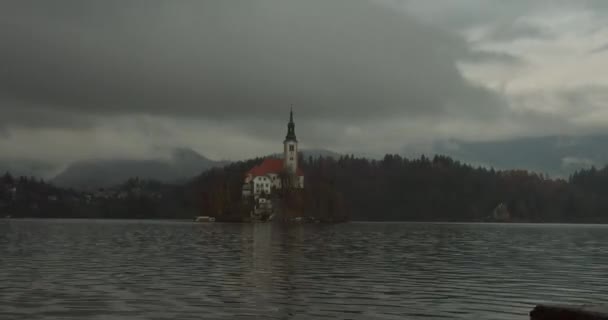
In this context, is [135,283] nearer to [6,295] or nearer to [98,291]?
[98,291]

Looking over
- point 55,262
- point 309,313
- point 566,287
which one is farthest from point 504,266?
point 55,262

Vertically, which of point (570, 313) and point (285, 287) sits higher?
point (570, 313)

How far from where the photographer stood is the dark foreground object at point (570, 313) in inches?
820

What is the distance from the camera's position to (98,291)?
31.5 metres

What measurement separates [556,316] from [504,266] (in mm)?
27823

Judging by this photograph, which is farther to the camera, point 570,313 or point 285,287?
point 285,287

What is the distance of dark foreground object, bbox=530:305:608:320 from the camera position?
20.8m

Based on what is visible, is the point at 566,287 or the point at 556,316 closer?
the point at 556,316

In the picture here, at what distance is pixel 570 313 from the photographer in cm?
2181

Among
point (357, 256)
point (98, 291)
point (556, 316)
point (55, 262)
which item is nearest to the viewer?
point (556, 316)

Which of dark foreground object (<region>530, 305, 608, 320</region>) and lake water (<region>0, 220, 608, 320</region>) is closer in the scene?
dark foreground object (<region>530, 305, 608, 320</region>)

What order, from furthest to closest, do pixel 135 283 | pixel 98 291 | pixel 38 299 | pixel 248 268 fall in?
pixel 248 268 < pixel 135 283 < pixel 98 291 < pixel 38 299

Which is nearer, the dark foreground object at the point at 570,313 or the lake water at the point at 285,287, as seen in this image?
the dark foreground object at the point at 570,313

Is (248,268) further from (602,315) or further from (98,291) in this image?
(602,315)
